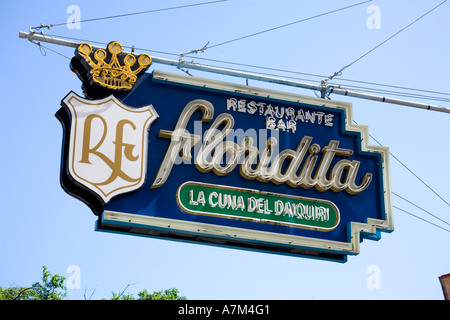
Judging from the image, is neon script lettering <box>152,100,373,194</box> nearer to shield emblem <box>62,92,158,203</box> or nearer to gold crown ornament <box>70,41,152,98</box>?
shield emblem <box>62,92,158,203</box>

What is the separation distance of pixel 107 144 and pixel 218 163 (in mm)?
2076

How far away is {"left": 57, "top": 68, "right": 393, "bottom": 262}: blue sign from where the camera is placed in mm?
14961

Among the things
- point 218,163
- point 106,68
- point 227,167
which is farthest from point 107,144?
point 227,167

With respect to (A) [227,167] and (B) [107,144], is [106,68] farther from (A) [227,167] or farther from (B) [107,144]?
(A) [227,167]

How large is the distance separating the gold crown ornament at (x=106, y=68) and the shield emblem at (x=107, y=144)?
11.1 inches

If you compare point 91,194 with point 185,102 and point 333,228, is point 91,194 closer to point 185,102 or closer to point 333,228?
point 185,102

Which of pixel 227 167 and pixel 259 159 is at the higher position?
pixel 259 159

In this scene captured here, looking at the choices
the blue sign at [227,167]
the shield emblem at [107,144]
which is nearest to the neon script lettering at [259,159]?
the blue sign at [227,167]

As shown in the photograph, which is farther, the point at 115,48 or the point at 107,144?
the point at 115,48

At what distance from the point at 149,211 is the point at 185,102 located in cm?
226

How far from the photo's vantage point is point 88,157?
14.9 meters

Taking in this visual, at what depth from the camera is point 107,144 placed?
15125 millimetres

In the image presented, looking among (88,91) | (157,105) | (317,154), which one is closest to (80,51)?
(88,91)
